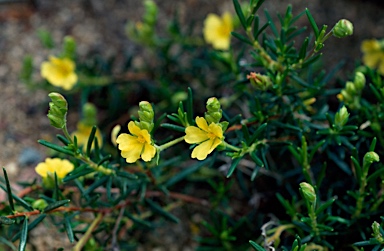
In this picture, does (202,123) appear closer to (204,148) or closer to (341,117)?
(204,148)

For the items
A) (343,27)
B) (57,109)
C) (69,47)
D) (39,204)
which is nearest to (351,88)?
(343,27)

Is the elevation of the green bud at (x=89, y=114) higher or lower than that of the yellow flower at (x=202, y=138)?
lower

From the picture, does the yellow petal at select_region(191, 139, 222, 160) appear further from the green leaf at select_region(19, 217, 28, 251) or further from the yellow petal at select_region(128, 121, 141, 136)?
the green leaf at select_region(19, 217, 28, 251)

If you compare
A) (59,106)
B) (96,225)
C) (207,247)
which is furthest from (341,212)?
(59,106)

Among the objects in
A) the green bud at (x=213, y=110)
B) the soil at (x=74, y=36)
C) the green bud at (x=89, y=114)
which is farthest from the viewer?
the soil at (x=74, y=36)

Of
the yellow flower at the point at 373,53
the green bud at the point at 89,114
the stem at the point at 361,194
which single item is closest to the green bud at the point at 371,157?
the stem at the point at 361,194

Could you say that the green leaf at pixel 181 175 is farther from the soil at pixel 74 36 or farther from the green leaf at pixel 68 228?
the green leaf at pixel 68 228

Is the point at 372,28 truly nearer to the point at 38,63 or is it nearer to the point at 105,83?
the point at 105,83

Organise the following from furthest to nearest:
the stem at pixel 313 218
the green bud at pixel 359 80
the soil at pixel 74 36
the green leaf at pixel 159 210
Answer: the soil at pixel 74 36
the green leaf at pixel 159 210
the green bud at pixel 359 80
the stem at pixel 313 218

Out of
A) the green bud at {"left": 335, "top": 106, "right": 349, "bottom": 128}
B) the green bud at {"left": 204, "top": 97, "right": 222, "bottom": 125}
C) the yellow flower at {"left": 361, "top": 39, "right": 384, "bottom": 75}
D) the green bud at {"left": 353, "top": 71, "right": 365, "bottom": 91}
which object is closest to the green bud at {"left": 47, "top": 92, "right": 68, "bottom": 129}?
the green bud at {"left": 204, "top": 97, "right": 222, "bottom": 125}

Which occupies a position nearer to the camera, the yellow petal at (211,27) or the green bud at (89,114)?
the green bud at (89,114)
